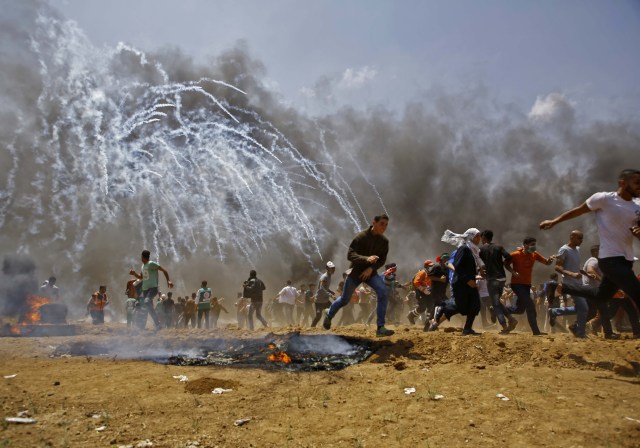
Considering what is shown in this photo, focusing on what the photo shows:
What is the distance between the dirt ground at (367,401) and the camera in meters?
3.50

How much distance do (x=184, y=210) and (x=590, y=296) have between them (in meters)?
41.5

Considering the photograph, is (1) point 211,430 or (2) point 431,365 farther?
(2) point 431,365

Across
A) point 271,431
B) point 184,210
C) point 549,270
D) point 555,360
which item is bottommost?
point 271,431

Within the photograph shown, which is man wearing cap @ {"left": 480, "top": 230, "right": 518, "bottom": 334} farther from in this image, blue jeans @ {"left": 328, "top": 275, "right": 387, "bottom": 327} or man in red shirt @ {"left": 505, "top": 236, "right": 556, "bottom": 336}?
blue jeans @ {"left": 328, "top": 275, "right": 387, "bottom": 327}

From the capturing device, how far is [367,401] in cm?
439

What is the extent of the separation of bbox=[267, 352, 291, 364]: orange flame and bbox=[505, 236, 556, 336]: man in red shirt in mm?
4379

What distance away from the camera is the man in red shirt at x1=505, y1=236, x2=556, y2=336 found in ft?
25.4

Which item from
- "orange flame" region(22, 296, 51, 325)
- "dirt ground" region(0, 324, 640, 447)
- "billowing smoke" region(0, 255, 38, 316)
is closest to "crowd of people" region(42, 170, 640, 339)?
"dirt ground" region(0, 324, 640, 447)

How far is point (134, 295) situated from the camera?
39.9 feet

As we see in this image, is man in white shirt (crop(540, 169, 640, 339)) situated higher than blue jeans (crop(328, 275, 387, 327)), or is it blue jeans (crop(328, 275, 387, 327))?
man in white shirt (crop(540, 169, 640, 339))

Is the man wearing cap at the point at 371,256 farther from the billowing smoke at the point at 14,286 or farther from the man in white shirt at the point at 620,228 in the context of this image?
the billowing smoke at the point at 14,286

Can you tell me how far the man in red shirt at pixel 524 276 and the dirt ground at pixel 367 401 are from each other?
1.72m

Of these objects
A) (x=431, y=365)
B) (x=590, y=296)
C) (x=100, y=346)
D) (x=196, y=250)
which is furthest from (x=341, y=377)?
(x=196, y=250)

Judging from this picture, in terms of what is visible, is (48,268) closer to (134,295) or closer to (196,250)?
(196,250)
